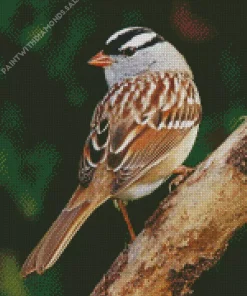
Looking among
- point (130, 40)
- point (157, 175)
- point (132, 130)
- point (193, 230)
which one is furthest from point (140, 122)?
point (193, 230)

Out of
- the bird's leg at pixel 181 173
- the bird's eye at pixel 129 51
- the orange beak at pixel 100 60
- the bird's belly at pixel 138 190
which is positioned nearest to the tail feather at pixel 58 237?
the bird's belly at pixel 138 190

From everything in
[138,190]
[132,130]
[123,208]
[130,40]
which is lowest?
[123,208]

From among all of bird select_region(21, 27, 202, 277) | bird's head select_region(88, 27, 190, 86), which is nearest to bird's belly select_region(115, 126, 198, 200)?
bird select_region(21, 27, 202, 277)

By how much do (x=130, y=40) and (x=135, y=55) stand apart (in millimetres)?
114

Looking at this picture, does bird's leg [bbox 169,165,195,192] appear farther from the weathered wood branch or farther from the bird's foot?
the bird's foot

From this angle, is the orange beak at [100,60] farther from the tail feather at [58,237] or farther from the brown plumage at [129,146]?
the tail feather at [58,237]

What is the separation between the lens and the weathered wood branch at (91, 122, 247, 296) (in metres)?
1.93

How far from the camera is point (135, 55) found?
2469 millimetres

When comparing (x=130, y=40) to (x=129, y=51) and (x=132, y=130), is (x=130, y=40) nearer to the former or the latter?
(x=129, y=51)

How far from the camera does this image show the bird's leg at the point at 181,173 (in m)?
2.05

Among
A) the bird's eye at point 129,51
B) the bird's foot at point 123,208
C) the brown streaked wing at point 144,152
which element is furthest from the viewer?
the bird's eye at point 129,51

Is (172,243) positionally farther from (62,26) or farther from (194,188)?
(62,26)

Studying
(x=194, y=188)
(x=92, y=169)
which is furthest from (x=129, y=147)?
(x=194, y=188)

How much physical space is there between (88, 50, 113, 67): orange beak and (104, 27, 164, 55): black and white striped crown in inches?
0.7
